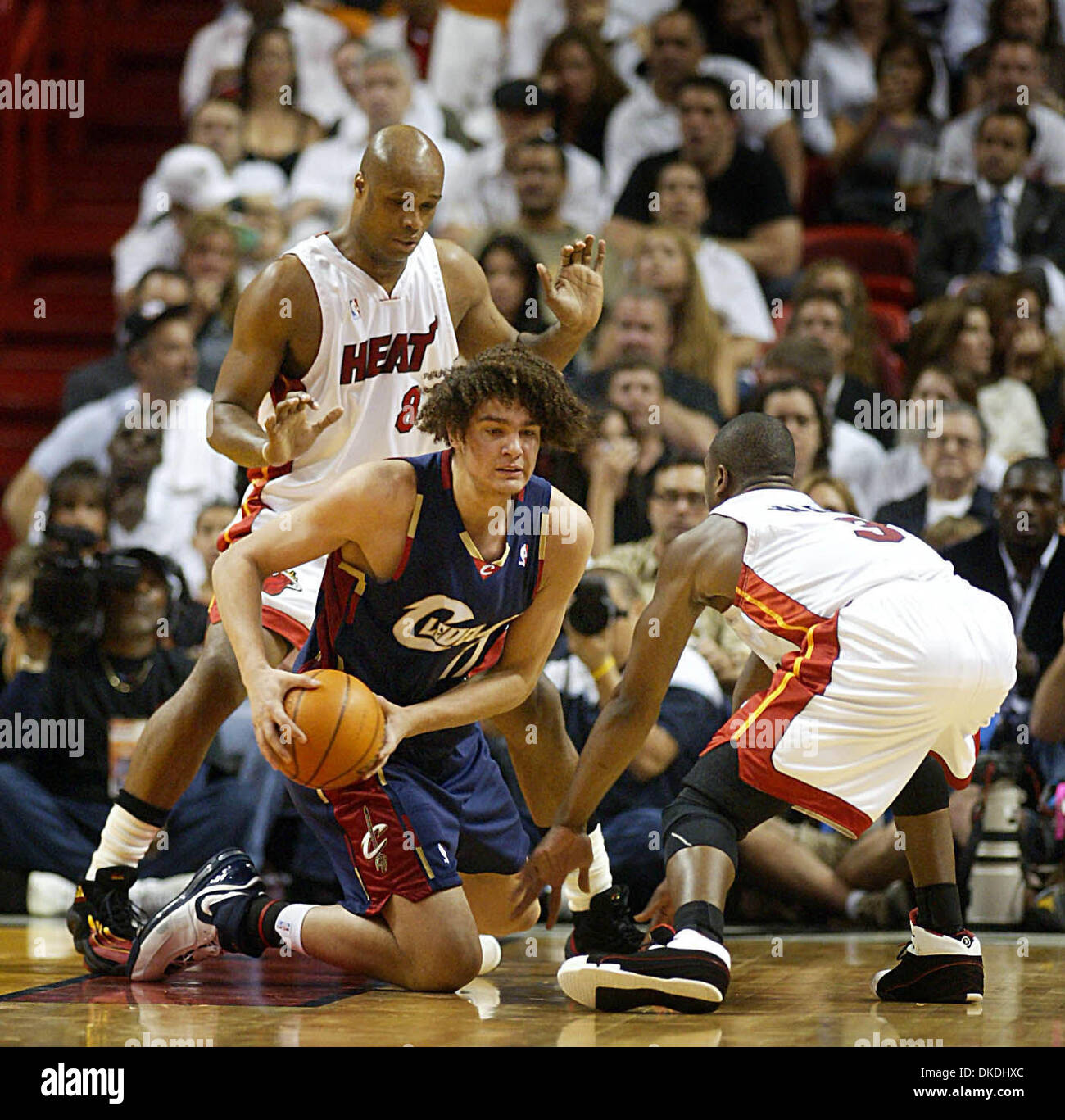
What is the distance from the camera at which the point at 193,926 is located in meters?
4.02

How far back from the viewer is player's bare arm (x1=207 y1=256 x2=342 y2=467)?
412cm

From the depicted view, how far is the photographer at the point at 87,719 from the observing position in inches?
229

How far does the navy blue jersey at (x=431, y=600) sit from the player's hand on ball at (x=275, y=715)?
0.36 metres

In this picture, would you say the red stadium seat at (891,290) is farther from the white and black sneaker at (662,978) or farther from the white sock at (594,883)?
the white and black sneaker at (662,978)

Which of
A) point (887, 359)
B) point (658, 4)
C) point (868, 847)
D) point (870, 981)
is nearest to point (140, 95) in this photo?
point (658, 4)

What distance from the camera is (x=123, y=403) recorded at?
7.61 meters

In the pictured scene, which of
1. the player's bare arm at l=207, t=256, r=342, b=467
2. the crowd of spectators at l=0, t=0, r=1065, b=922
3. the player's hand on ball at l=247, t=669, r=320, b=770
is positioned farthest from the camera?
the crowd of spectators at l=0, t=0, r=1065, b=922

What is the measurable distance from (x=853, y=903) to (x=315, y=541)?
2530 millimetres

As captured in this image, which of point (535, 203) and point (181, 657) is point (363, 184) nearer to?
point (181, 657)

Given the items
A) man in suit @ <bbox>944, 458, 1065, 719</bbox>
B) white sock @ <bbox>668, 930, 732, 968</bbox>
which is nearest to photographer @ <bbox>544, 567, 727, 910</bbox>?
man in suit @ <bbox>944, 458, 1065, 719</bbox>

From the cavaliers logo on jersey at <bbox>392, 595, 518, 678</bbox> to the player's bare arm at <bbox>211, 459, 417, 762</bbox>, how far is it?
122 millimetres

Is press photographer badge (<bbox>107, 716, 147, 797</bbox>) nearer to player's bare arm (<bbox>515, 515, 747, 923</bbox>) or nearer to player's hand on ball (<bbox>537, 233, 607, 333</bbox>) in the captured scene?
player's hand on ball (<bbox>537, 233, 607, 333</bbox>)

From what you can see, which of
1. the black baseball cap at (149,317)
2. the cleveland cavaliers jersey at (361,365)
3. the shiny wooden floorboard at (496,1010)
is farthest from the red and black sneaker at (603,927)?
the black baseball cap at (149,317)

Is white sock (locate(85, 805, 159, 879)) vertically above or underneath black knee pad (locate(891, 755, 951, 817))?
underneath
